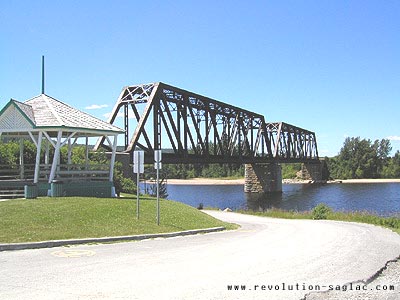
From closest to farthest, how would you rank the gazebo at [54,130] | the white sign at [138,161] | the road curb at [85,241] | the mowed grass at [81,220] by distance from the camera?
the road curb at [85,241], the mowed grass at [81,220], the white sign at [138,161], the gazebo at [54,130]

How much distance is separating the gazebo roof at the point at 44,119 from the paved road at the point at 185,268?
11.2 m

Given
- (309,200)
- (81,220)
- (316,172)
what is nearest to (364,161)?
(316,172)

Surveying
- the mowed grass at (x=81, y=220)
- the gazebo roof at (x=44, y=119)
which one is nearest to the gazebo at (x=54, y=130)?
the gazebo roof at (x=44, y=119)

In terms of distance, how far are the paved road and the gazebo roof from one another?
11.2 metres

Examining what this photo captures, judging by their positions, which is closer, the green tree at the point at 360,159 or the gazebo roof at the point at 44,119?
the gazebo roof at the point at 44,119

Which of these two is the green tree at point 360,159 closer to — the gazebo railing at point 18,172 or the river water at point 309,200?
the river water at point 309,200

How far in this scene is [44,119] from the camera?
2395 centimetres

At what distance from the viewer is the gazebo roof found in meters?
23.3

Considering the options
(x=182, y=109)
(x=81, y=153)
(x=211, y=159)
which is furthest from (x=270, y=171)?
(x=81, y=153)

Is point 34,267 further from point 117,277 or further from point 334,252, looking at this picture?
point 334,252

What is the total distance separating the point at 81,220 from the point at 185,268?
25.0 ft

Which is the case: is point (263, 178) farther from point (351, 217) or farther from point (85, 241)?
point (85, 241)

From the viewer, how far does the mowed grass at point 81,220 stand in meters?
14.4

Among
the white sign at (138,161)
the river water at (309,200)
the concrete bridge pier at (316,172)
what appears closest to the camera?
the white sign at (138,161)
